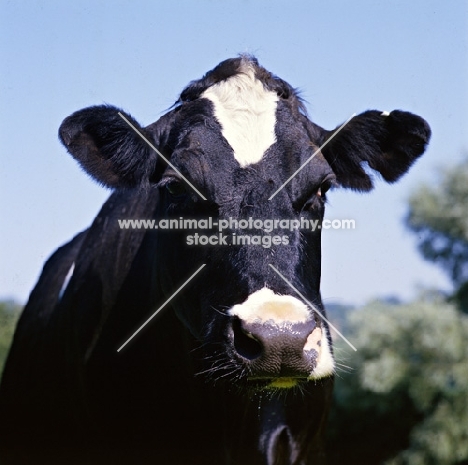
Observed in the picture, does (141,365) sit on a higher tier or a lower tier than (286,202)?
lower

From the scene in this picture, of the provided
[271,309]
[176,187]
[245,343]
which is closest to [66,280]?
[176,187]

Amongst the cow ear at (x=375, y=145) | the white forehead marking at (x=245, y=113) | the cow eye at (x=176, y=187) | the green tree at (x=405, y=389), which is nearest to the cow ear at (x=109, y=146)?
the cow eye at (x=176, y=187)

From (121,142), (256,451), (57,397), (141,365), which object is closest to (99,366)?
(141,365)

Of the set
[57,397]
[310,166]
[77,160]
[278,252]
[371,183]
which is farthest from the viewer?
[57,397]

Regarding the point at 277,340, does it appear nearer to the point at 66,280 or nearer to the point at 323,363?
the point at 323,363

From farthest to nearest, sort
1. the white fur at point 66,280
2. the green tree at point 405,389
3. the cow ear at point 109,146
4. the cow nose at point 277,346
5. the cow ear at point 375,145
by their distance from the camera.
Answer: the green tree at point 405,389 → the white fur at point 66,280 → the cow ear at point 375,145 → the cow ear at point 109,146 → the cow nose at point 277,346

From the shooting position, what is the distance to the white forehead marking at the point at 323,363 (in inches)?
138

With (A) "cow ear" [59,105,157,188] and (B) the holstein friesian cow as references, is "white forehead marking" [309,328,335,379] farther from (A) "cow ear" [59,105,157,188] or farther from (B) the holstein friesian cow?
(A) "cow ear" [59,105,157,188]

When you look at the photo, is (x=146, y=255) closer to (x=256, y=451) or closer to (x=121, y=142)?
(x=121, y=142)

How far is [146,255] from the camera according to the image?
5012mm

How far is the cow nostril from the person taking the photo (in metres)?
3.36

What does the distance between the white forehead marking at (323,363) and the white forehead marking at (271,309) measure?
0.22 metres

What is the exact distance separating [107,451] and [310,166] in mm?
2238

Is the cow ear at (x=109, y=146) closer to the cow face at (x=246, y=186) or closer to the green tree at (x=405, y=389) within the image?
the cow face at (x=246, y=186)
